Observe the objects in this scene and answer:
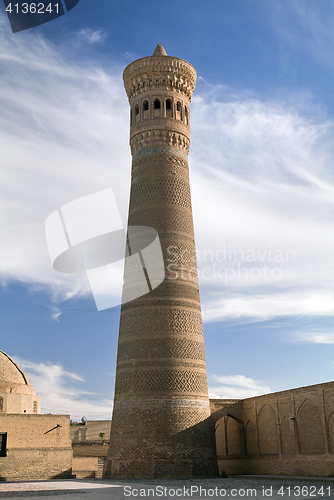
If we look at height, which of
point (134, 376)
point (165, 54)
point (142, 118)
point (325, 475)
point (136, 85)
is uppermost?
point (165, 54)

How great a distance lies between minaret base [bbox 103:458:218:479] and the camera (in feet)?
50.9

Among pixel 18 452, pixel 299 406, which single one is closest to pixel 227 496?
pixel 299 406

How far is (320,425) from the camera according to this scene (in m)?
16.1

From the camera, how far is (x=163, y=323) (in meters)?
17.1

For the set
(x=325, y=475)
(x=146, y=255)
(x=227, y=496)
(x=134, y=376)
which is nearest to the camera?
(x=227, y=496)

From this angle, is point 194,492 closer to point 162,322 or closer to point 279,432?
point 162,322

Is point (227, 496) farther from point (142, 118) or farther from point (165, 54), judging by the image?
point (165, 54)

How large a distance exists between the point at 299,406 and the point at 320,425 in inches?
46.3

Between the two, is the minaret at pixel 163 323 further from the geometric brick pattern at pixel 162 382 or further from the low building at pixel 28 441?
the low building at pixel 28 441

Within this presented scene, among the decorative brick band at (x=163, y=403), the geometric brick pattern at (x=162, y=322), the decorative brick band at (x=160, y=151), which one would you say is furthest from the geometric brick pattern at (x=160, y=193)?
the decorative brick band at (x=163, y=403)

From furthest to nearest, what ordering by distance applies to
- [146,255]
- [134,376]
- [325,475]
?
[146,255], [134,376], [325,475]

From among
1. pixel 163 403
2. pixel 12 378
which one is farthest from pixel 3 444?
pixel 163 403

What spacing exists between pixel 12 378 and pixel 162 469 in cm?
915

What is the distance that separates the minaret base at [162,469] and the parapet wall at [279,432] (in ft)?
9.74
